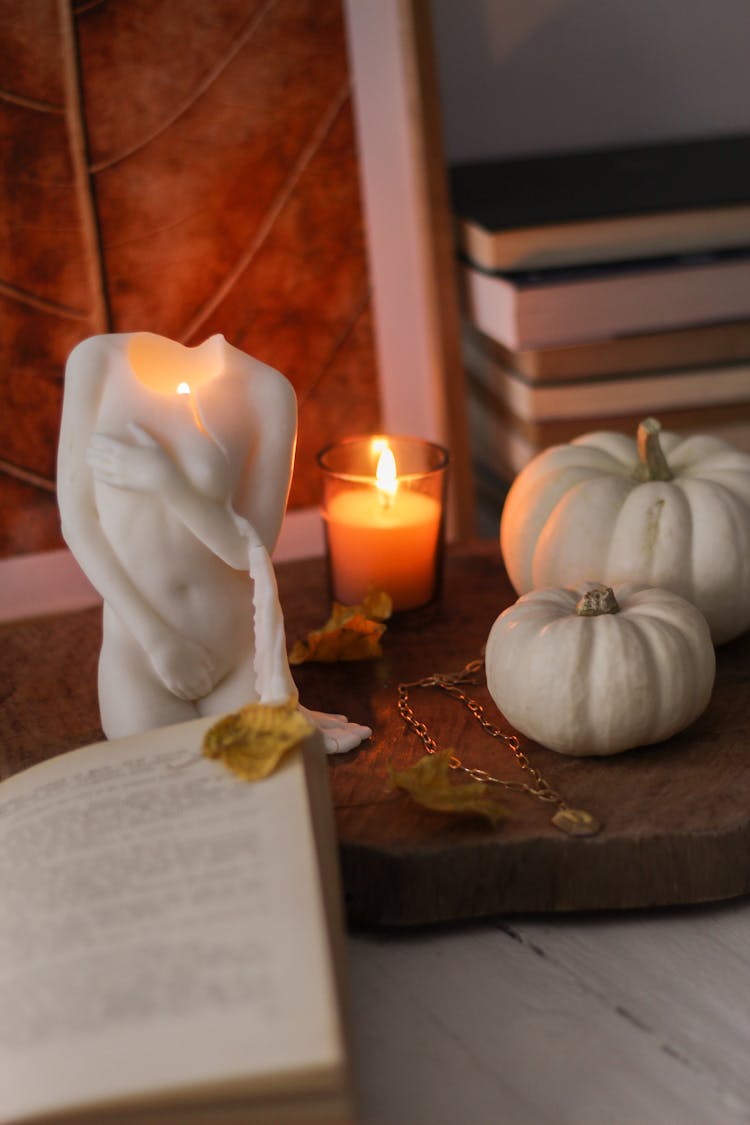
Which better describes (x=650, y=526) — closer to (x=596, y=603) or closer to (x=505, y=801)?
(x=596, y=603)

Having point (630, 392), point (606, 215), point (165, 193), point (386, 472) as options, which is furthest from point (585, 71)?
point (386, 472)

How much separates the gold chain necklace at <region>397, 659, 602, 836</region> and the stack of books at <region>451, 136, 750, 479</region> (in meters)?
0.38

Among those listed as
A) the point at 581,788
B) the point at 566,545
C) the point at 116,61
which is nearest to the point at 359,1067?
the point at 581,788

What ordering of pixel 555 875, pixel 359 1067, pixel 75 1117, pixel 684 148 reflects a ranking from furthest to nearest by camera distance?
1. pixel 684 148
2. pixel 555 875
3. pixel 359 1067
4. pixel 75 1117

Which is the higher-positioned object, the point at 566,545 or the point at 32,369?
the point at 32,369

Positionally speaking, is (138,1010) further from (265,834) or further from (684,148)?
(684,148)

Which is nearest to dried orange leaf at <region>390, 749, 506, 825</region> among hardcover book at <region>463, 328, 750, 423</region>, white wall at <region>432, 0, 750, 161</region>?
hardcover book at <region>463, 328, 750, 423</region>

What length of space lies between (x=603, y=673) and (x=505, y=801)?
114 millimetres

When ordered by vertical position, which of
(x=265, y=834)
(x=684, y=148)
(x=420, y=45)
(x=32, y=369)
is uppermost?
(x=420, y=45)

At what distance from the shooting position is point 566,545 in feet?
3.34

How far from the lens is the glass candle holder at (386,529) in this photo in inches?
44.5

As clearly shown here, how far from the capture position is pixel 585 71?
1467 mm

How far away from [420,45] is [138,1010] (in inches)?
39.6

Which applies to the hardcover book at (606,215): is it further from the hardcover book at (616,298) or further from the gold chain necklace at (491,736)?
the gold chain necklace at (491,736)
